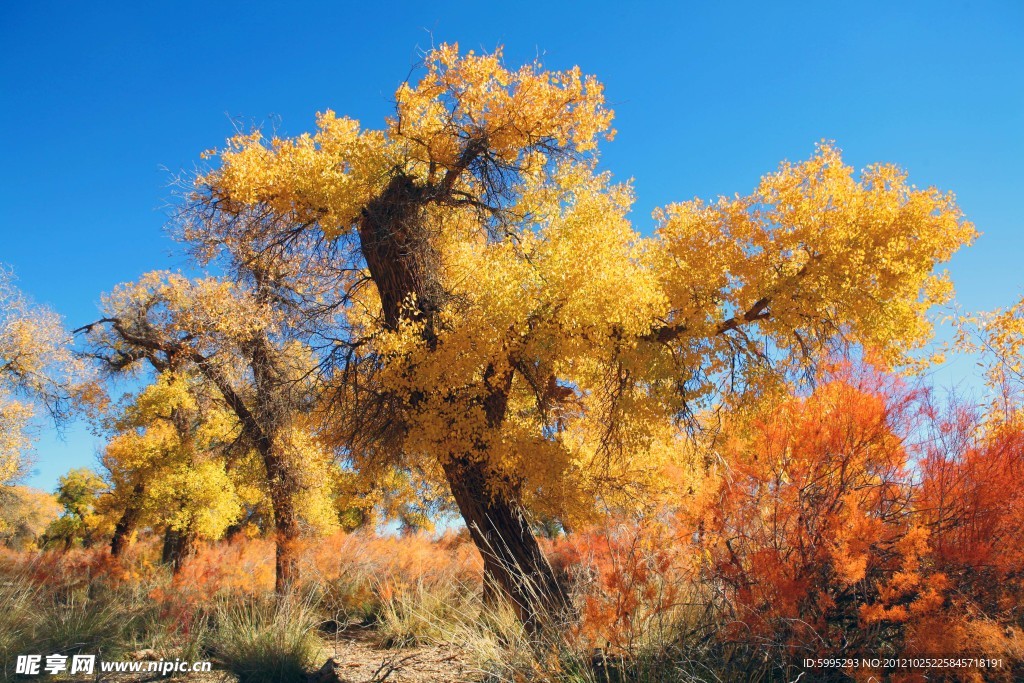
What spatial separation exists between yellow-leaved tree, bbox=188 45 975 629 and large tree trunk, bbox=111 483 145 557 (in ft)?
25.8

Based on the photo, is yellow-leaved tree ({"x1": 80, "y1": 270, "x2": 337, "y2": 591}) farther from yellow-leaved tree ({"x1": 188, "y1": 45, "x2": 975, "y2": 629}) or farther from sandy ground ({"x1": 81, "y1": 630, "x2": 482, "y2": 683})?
sandy ground ({"x1": 81, "y1": 630, "x2": 482, "y2": 683})

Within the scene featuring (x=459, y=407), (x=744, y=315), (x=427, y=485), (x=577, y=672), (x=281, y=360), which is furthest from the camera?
(x=281, y=360)

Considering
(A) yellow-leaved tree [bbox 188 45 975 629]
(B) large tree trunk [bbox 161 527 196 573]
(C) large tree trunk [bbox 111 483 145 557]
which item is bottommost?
(B) large tree trunk [bbox 161 527 196 573]

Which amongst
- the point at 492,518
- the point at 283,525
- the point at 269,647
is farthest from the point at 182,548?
the point at 492,518

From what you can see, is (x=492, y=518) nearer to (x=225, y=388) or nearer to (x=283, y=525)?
(x=283, y=525)

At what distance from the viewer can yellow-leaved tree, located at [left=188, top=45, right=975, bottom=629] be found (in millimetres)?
8156

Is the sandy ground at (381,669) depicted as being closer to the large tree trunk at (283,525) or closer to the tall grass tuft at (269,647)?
the tall grass tuft at (269,647)

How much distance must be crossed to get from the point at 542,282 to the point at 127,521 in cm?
1480

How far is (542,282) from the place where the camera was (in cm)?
814

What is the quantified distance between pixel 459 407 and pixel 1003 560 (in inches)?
233

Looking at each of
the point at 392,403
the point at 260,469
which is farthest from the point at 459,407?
the point at 260,469

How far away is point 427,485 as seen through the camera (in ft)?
39.8

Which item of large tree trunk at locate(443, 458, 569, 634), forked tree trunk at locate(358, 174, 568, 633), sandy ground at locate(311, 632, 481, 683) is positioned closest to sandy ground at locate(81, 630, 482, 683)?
sandy ground at locate(311, 632, 481, 683)

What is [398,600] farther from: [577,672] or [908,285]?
[908,285]
